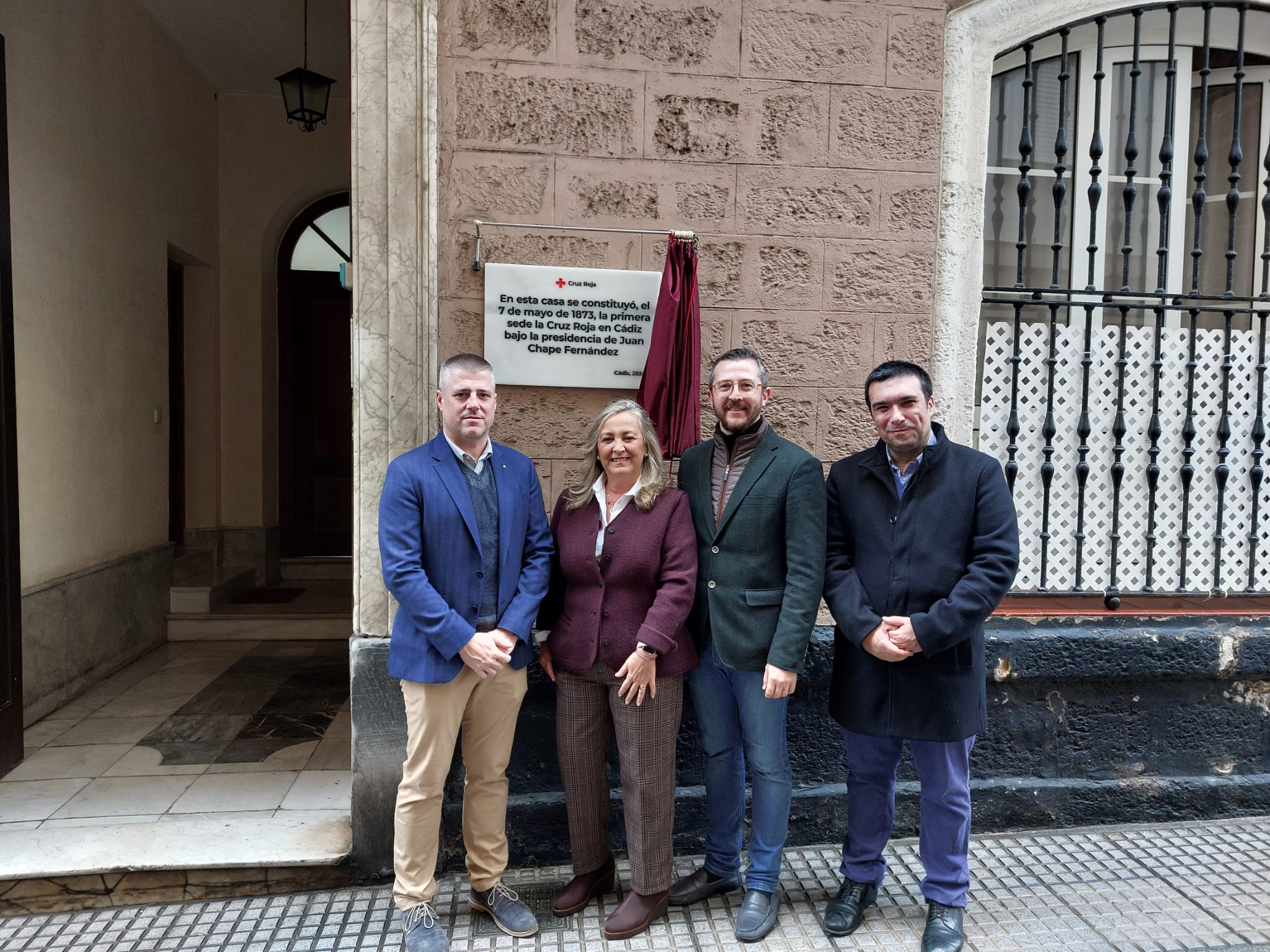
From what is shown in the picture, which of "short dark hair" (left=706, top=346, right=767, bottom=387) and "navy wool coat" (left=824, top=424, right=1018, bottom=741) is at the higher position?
"short dark hair" (left=706, top=346, right=767, bottom=387)

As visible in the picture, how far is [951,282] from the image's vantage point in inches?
146

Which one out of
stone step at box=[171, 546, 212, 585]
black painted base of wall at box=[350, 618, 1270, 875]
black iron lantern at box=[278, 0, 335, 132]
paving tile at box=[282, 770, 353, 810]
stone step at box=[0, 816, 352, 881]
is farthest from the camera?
stone step at box=[171, 546, 212, 585]

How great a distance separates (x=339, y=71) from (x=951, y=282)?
19.4ft

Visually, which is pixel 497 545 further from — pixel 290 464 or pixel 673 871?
pixel 290 464

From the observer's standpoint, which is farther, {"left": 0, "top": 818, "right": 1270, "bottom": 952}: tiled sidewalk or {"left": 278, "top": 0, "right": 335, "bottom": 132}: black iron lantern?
{"left": 278, "top": 0, "right": 335, "bottom": 132}: black iron lantern

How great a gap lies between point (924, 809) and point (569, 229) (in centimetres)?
256

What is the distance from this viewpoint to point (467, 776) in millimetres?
3074

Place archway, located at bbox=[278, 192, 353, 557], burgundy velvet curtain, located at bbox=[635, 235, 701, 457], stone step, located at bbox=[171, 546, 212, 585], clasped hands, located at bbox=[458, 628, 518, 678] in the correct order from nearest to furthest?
clasped hands, located at bbox=[458, 628, 518, 678]
burgundy velvet curtain, located at bbox=[635, 235, 701, 457]
stone step, located at bbox=[171, 546, 212, 585]
archway, located at bbox=[278, 192, 353, 557]

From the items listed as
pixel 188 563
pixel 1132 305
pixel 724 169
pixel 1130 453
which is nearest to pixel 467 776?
pixel 724 169

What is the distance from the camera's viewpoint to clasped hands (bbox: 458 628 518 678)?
2.79 metres

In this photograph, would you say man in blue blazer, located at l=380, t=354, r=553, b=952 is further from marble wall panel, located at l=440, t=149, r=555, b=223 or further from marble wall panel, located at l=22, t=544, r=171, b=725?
marble wall panel, located at l=22, t=544, r=171, b=725

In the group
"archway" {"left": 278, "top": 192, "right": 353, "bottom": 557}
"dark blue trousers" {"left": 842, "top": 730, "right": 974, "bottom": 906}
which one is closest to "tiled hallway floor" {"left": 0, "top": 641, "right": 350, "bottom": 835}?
"dark blue trousers" {"left": 842, "top": 730, "right": 974, "bottom": 906}

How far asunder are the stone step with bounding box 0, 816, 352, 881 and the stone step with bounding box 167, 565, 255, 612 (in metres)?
3.19

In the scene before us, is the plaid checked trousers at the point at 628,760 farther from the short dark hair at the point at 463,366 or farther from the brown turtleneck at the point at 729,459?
the short dark hair at the point at 463,366
